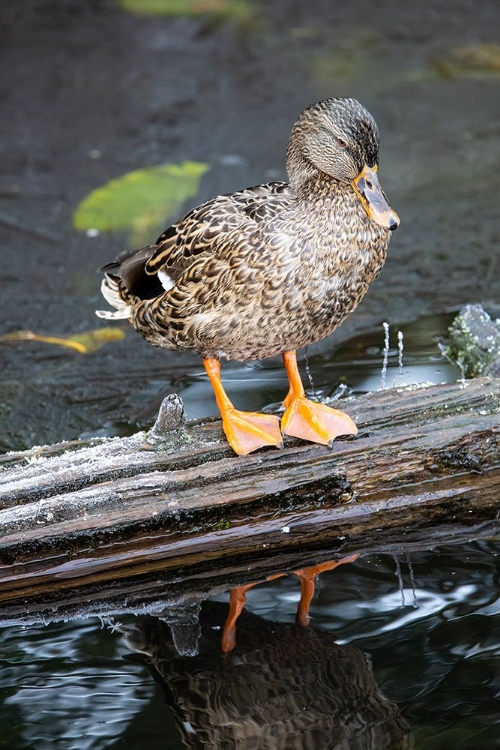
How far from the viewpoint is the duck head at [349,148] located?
4.01m

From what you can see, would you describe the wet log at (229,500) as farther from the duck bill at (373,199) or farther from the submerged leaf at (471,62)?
the submerged leaf at (471,62)

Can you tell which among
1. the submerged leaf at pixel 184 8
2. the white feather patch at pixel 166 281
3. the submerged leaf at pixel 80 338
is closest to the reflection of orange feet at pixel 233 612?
the white feather patch at pixel 166 281

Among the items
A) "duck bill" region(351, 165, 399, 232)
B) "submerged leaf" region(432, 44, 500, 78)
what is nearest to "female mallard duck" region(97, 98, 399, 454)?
"duck bill" region(351, 165, 399, 232)

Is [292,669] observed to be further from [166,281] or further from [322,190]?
[322,190]

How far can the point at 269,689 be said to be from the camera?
3.65 metres

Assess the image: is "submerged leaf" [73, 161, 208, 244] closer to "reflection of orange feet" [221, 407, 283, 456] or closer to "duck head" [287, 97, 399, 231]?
"reflection of orange feet" [221, 407, 283, 456]

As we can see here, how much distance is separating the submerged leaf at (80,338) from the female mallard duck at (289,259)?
2.05 m

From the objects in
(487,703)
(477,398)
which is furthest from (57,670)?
(477,398)

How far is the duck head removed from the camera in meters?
4.01

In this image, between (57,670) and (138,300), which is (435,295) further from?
(57,670)

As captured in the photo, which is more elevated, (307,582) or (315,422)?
(315,422)

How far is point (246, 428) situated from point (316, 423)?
0.29m

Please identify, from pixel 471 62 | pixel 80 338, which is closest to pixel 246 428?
pixel 80 338

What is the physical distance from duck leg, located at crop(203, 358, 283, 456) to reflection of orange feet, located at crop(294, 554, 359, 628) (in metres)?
0.52
